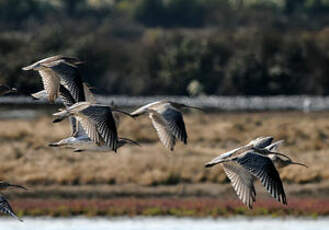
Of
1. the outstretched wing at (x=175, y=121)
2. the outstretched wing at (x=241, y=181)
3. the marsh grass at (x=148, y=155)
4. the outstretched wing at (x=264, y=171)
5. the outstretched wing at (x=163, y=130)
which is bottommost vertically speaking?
the marsh grass at (x=148, y=155)

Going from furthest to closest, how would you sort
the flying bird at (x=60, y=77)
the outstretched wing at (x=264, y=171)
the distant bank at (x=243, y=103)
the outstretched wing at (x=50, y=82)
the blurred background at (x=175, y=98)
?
the distant bank at (x=243, y=103) → the blurred background at (x=175, y=98) → the flying bird at (x=60, y=77) → the outstretched wing at (x=50, y=82) → the outstretched wing at (x=264, y=171)

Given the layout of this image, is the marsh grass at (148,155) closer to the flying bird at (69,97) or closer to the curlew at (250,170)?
the flying bird at (69,97)

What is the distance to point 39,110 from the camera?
143ft

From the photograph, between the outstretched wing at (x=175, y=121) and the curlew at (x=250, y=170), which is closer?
the curlew at (x=250, y=170)

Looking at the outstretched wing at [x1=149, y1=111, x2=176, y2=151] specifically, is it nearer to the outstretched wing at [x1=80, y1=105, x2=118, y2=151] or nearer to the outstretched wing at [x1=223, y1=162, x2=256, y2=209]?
the outstretched wing at [x1=80, y1=105, x2=118, y2=151]

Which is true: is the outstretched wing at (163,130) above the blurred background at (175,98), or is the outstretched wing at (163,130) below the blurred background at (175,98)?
above

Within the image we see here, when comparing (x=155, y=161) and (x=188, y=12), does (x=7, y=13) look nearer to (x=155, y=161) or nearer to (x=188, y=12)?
(x=188, y=12)

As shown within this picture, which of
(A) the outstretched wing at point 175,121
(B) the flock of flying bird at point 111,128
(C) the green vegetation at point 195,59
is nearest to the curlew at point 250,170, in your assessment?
(B) the flock of flying bird at point 111,128
